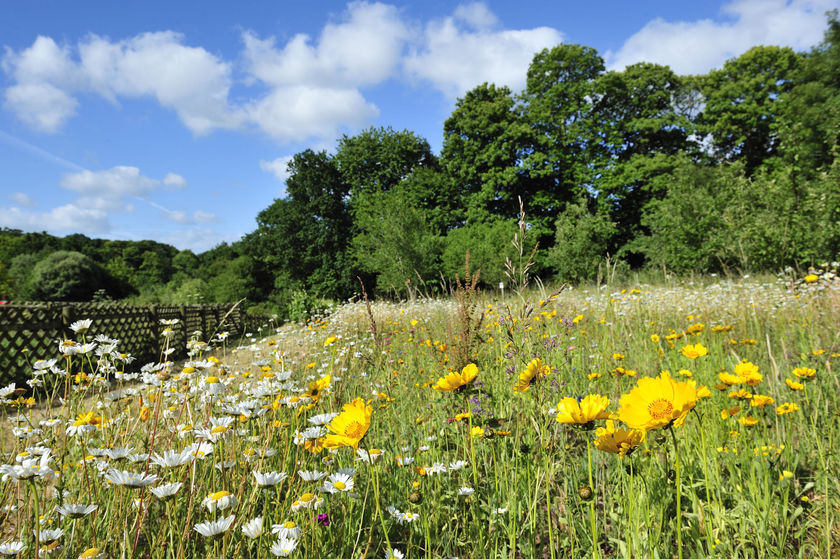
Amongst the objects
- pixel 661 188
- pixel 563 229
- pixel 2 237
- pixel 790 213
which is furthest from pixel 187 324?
pixel 2 237

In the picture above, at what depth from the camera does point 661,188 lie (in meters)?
19.3

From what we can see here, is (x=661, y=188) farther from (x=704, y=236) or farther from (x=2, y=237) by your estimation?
(x=2, y=237)

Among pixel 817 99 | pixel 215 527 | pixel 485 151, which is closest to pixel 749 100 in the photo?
pixel 817 99

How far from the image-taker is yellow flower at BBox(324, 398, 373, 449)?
0.93 metres

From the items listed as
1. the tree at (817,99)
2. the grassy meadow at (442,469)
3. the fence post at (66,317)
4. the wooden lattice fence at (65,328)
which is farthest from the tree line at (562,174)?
the grassy meadow at (442,469)

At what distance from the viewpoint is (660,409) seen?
815 mm

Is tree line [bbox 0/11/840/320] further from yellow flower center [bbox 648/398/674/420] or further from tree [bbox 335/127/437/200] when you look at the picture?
yellow flower center [bbox 648/398/674/420]

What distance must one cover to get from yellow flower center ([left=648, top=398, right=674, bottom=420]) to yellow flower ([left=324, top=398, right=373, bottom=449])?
614 mm

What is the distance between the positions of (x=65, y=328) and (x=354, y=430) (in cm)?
828

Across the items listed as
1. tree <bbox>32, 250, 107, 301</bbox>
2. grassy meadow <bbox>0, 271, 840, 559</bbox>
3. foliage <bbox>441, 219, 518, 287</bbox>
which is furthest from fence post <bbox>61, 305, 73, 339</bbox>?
tree <bbox>32, 250, 107, 301</bbox>

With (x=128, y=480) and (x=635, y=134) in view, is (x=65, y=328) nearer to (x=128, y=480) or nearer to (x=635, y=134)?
(x=128, y=480)

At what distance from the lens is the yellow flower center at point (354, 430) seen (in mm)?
930

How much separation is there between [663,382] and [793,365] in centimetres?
347

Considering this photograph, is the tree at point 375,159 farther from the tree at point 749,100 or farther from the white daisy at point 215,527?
the white daisy at point 215,527
